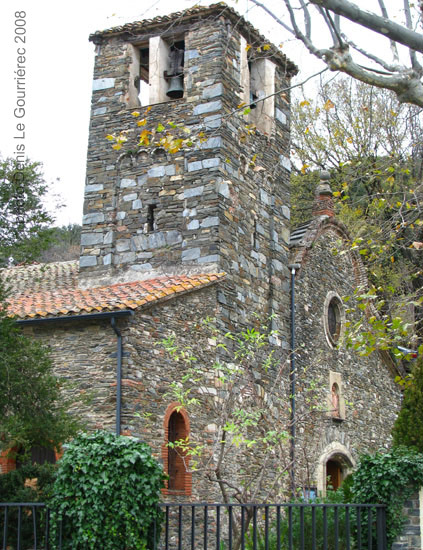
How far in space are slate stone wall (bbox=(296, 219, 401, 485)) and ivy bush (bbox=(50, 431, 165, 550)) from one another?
27.6 ft

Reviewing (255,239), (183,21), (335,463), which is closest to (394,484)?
(255,239)

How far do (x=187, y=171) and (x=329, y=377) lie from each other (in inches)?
234

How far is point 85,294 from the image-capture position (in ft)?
47.7

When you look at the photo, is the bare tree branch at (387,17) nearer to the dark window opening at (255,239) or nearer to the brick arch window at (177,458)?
the brick arch window at (177,458)

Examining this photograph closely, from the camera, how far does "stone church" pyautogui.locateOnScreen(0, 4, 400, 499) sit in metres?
12.8

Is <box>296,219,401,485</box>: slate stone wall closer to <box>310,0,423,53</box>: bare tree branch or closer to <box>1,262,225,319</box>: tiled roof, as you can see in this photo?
<box>1,262,225,319</box>: tiled roof

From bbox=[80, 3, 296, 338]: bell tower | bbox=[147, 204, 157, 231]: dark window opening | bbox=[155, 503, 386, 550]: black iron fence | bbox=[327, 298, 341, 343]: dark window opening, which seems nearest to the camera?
bbox=[155, 503, 386, 550]: black iron fence

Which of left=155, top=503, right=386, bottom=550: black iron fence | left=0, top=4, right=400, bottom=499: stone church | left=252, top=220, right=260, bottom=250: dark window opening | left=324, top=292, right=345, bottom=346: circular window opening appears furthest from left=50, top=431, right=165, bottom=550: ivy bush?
left=324, top=292, right=345, bottom=346: circular window opening

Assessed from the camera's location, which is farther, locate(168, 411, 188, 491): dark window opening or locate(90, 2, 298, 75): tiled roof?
locate(90, 2, 298, 75): tiled roof

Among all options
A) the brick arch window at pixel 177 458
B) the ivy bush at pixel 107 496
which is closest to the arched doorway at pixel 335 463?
the brick arch window at pixel 177 458

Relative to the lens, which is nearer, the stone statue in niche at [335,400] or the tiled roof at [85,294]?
the tiled roof at [85,294]

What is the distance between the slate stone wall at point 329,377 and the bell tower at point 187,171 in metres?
Result: 1.15

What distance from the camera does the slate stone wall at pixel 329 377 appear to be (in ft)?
55.5

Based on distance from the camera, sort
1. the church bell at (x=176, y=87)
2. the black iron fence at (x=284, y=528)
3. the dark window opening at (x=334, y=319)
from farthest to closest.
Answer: the dark window opening at (x=334, y=319)
the church bell at (x=176, y=87)
the black iron fence at (x=284, y=528)
